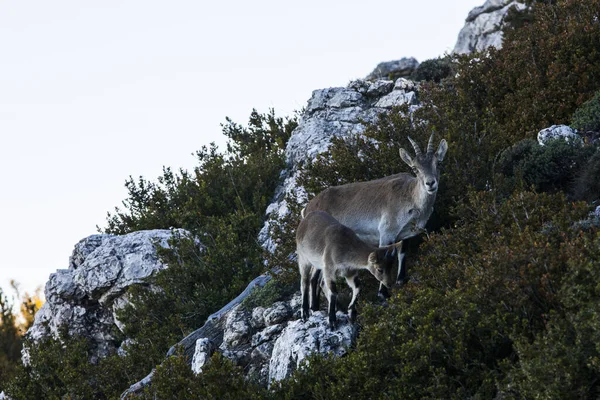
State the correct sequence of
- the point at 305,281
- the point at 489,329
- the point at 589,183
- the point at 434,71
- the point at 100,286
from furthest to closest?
the point at 434,71, the point at 100,286, the point at 589,183, the point at 305,281, the point at 489,329

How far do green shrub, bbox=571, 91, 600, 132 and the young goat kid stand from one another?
6210 millimetres

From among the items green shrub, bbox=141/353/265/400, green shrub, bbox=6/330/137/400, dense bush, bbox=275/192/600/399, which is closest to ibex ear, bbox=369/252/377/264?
dense bush, bbox=275/192/600/399

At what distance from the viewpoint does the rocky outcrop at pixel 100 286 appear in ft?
60.5

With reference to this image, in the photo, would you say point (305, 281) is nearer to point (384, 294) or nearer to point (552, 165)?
point (384, 294)

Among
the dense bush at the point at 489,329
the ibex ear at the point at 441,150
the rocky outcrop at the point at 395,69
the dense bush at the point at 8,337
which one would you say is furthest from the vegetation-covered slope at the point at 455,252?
the dense bush at the point at 8,337

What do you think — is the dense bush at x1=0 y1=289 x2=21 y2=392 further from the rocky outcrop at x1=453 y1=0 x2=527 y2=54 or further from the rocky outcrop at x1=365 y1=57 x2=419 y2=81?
the rocky outcrop at x1=453 y1=0 x2=527 y2=54

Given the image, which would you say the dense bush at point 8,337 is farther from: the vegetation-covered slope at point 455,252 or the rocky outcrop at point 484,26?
the rocky outcrop at point 484,26

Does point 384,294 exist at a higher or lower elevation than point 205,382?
higher

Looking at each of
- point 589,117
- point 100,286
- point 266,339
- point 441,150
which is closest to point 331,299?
point 266,339

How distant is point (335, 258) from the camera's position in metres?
11.6

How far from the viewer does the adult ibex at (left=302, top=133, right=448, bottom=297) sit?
1220cm

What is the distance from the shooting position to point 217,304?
17109mm

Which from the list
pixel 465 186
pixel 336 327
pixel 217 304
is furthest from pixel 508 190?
pixel 217 304

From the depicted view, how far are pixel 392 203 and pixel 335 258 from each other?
1.58 m
